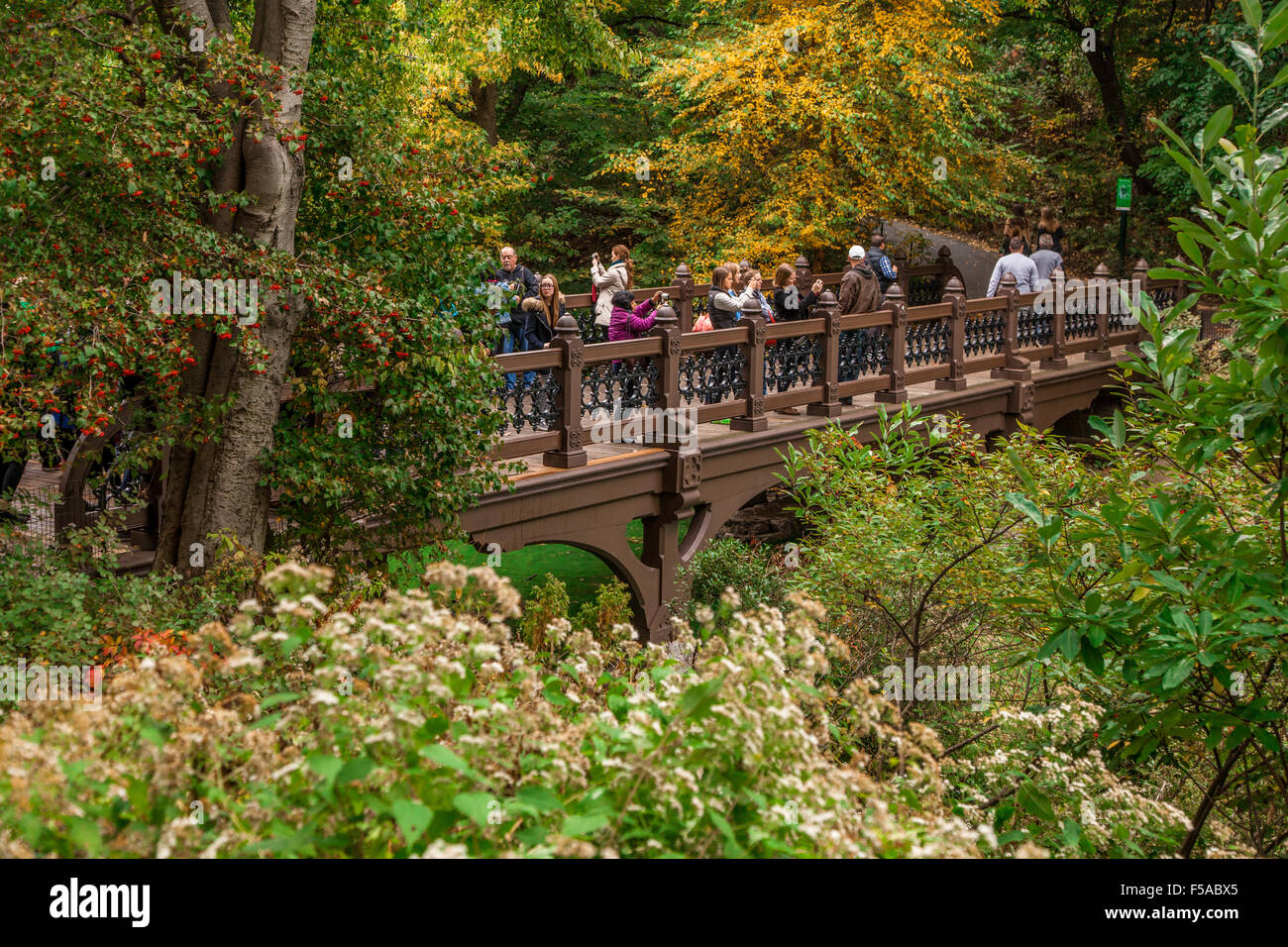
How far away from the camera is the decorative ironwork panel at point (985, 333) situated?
16.9m

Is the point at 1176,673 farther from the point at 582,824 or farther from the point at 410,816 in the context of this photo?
the point at 410,816

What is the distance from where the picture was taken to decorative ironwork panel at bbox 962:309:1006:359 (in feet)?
55.4

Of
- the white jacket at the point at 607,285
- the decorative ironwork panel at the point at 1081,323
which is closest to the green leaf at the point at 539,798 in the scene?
the white jacket at the point at 607,285

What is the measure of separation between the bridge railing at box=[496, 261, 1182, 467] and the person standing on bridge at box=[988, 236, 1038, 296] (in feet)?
1.22

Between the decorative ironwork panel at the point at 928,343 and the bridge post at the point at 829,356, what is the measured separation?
71.1 inches

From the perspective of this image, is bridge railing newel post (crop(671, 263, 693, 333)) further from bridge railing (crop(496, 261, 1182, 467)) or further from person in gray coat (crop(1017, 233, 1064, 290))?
person in gray coat (crop(1017, 233, 1064, 290))

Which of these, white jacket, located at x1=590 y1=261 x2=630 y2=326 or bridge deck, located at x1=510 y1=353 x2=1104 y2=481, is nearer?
bridge deck, located at x1=510 y1=353 x2=1104 y2=481

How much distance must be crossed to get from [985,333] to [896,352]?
9.02 feet

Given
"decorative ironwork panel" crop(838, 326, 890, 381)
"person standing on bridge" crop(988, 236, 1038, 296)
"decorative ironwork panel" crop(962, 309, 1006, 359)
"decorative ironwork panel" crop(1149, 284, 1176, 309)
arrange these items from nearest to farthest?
"decorative ironwork panel" crop(838, 326, 890, 381) → "decorative ironwork panel" crop(962, 309, 1006, 359) → "person standing on bridge" crop(988, 236, 1038, 296) → "decorative ironwork panel" crop(1149, 284, 1176, 309)

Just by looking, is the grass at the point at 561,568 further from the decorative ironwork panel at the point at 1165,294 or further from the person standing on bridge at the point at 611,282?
the decorative ironwork panel at the point at 1165,294

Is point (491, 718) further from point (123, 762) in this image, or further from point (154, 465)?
point (154, 465)

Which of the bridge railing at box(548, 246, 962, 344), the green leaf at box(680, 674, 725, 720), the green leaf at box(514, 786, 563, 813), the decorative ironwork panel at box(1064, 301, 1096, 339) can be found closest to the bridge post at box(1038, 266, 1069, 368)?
the decorative ironwork panel at box(1064, 301, 1096, 339)

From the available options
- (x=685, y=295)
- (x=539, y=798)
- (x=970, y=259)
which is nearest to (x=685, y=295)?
(x=685, y=295)
